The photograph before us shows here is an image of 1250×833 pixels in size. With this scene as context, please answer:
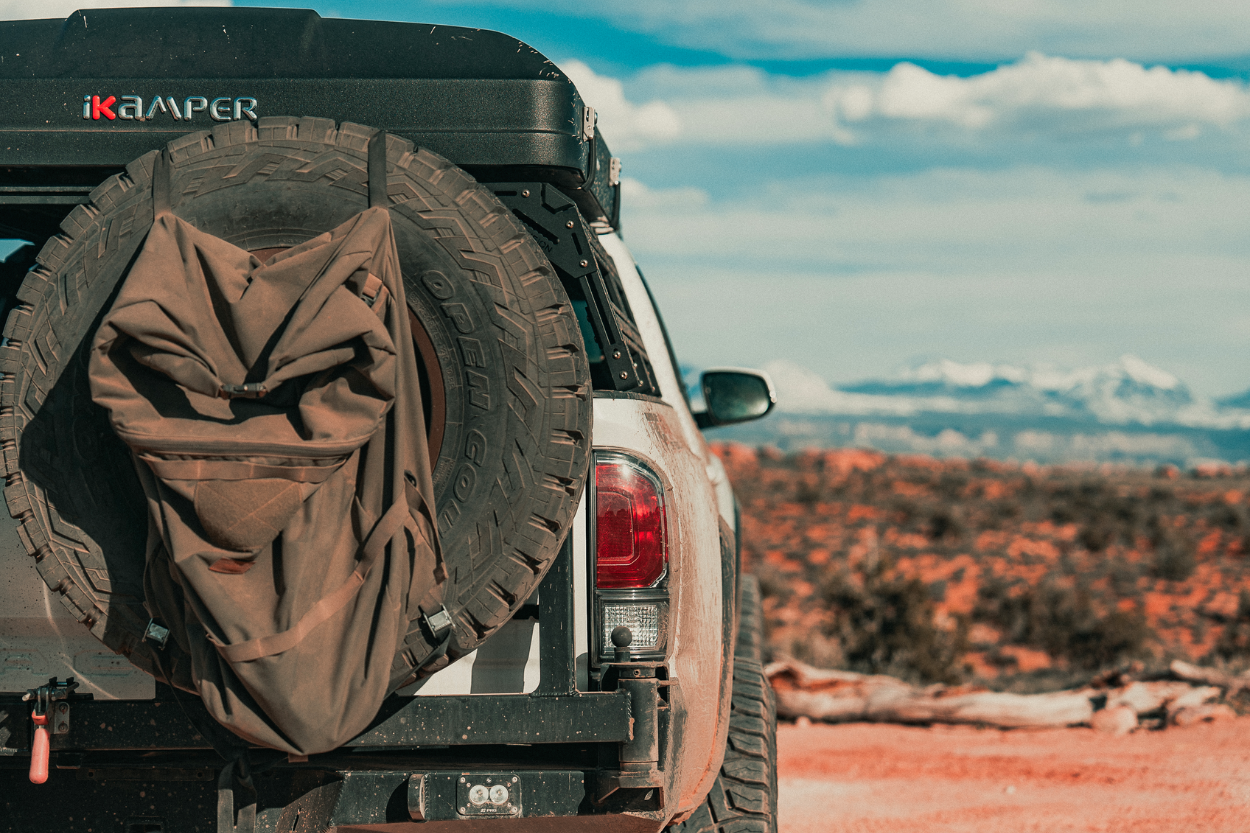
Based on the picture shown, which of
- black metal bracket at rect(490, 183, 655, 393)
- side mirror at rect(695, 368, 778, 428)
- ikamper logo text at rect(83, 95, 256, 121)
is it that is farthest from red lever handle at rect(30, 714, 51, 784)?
side mirror at rect(695, 368, 778, 428)

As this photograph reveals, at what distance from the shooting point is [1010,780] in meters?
6.53

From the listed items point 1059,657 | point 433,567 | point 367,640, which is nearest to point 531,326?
point 433,567

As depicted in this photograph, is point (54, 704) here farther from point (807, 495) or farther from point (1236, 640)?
point (807, 495)

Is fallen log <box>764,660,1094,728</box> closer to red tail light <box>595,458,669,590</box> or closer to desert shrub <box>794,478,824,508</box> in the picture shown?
red tail light <box>595,458,669,590</box>

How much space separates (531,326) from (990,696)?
6.73 metres

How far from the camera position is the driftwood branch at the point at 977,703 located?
26.6ft

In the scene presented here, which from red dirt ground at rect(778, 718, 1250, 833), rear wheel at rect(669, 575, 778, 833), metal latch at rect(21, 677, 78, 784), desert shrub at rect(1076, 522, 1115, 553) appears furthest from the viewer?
desert shrub at rect(1076, 522, 1115, 553)

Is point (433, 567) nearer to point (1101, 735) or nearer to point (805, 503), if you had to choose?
point (1101, 735)

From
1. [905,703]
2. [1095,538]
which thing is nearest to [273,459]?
[905,703]

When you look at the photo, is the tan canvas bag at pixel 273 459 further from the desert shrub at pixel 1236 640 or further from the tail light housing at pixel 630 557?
the desert shrub at pixel 1236 640

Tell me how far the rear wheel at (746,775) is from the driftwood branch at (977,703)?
→ 4.15 m

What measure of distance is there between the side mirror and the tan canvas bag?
2.89 metres

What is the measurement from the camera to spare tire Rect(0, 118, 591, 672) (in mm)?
2398

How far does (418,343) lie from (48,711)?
1162 millimetres
